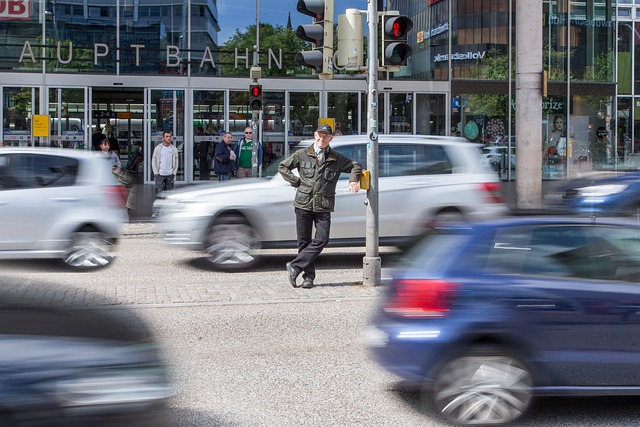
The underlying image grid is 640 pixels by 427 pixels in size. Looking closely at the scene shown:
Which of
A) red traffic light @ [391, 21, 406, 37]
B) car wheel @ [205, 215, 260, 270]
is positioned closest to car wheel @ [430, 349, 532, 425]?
red traffic light @ [391, 21, 406, 37]

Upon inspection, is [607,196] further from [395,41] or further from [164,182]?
[164,182]

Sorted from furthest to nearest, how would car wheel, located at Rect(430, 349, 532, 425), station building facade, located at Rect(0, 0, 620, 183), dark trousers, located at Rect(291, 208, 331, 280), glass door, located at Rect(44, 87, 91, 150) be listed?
glass door, located at Rect(44, 87, 91, 150), station building facade, located at Rect(0, 0, 620, 183), dark trousers, located at Rect(291, 208, 331, 280), car wheel, located at Rect(430, 349, 532, 425)

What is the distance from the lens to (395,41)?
10328mm

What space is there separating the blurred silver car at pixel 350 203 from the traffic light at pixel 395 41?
2.19 m

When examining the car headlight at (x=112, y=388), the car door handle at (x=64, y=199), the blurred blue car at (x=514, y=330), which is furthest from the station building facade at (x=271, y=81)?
the car headlight at (x=112, y=388)

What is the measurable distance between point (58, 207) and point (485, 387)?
25.1 ft

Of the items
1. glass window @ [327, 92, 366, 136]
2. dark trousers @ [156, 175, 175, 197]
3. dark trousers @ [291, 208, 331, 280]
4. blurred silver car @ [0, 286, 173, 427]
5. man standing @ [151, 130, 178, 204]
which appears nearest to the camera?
blurred silver car @ [0, 286, 173, 427]

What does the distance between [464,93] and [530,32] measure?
10.5 metres

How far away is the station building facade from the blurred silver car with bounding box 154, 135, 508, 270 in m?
13.2

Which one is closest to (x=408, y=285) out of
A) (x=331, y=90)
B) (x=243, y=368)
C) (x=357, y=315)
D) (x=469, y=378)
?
(x=469, y=378)

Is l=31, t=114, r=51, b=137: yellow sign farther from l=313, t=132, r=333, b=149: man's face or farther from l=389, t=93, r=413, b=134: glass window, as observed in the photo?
l=313, t=132, r=333, b=149: man's face

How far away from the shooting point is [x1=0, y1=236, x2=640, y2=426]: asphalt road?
17.6ft

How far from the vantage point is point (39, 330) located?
3.71 m

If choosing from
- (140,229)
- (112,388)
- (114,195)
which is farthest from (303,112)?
(112,388)
